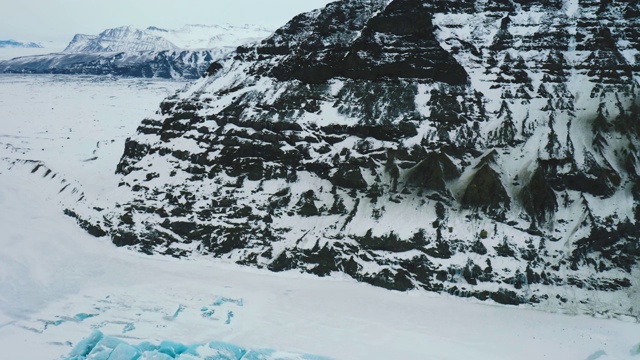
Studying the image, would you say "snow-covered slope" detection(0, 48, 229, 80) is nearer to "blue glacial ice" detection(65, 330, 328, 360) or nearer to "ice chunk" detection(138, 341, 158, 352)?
"ice chunk" detection(138, 341, 158, 352)

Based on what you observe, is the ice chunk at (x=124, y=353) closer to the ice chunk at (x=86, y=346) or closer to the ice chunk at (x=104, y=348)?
the ice chunk at (x=104, y=348)

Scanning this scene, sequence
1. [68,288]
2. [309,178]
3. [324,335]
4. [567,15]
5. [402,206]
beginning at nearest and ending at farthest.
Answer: [324,335], [68,288], [402,206], [309,178], [567,15]

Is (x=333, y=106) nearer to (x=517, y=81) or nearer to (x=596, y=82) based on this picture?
(x=517, y=81)

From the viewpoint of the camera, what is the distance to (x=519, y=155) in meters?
38.8

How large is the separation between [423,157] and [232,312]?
22.9 metres

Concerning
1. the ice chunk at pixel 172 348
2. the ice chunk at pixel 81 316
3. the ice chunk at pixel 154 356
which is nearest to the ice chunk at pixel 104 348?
the ice chunk at pixel 154 356

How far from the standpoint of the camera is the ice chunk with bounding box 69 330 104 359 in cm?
2377

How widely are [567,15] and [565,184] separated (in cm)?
2192

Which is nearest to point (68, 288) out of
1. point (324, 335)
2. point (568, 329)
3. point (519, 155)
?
point (324, 335)

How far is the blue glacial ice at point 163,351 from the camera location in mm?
23562

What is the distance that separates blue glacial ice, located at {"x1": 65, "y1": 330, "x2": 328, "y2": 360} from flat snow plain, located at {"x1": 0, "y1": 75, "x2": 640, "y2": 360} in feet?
3.75

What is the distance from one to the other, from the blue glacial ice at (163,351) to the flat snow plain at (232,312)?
114 centimetres

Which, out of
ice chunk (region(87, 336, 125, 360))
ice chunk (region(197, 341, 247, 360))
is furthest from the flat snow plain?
ice chunk (region(87, 336, 125, 360))

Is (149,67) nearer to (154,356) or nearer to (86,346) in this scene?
(86,346)
